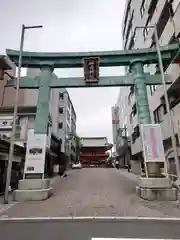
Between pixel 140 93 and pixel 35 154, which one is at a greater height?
pixel 140 93

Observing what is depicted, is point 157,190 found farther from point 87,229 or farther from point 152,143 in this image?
point 87,229

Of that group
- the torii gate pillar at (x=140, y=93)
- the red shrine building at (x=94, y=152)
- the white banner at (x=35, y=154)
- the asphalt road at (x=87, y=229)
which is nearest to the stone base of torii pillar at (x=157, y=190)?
the asphalt road at (x=87, y=229)

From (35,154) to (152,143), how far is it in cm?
697

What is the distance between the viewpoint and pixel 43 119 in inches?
458

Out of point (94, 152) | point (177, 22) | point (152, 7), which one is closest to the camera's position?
point (177, 22)

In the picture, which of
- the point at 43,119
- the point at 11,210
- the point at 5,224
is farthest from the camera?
the point at 43,119

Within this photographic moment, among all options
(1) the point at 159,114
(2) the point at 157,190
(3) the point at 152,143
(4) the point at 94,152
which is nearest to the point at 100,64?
(3) the point at 152,143

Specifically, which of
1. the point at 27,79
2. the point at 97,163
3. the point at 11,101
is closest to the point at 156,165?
the point at 27,79

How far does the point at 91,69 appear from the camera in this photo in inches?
491

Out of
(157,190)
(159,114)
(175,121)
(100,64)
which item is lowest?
(157,190)

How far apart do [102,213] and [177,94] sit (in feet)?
43.3

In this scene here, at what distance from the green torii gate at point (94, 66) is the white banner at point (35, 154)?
181 cm

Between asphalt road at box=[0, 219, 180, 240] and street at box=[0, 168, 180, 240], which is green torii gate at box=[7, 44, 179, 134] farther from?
asphalt road at box=[0, 219, 180, 240]

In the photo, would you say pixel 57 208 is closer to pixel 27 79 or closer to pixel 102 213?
pixel 102 213
